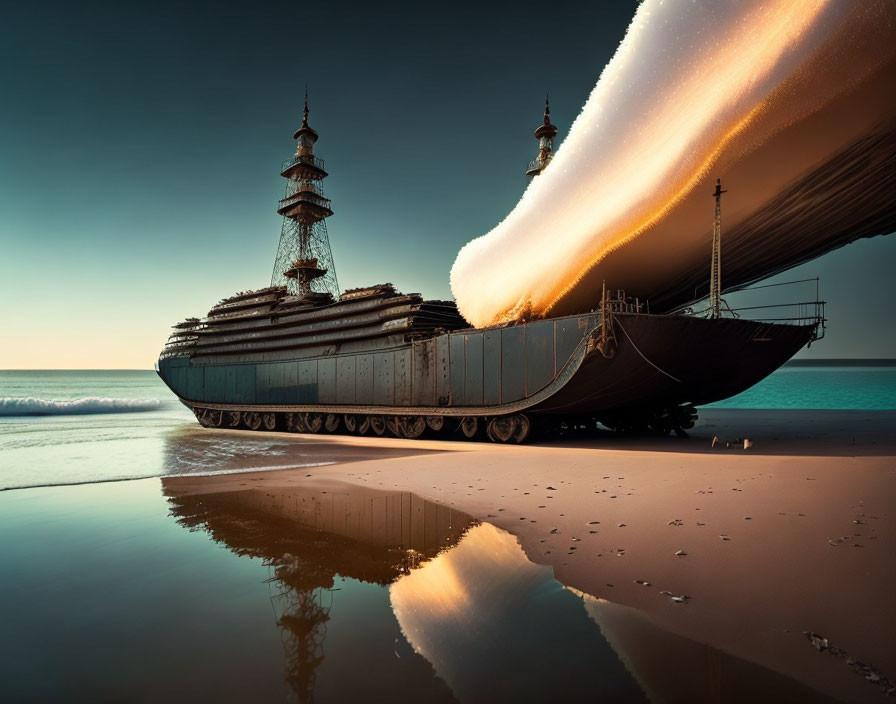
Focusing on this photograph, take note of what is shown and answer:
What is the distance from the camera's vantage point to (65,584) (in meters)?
4.83

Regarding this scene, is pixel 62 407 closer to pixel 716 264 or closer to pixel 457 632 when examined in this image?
pixel 716 264

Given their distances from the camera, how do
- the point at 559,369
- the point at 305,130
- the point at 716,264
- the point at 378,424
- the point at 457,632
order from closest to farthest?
the point at 457,632, the point at 716,264, the point at 559,369, the point at 378,424, the point at 305,130

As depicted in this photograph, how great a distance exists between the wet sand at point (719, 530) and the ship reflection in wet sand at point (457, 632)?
0.23 meters

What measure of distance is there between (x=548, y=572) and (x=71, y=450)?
1880 cm

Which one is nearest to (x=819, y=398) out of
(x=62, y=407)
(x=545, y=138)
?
(x=545, y=138)

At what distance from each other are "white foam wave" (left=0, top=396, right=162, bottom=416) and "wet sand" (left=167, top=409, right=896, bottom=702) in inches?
1820

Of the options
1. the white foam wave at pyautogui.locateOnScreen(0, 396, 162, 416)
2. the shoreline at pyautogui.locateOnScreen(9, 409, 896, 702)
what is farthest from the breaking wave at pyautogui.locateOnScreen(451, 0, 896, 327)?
the white foam wave at pyautogui.locateOnScreen(0, 396, 162, 416)

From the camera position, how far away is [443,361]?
760 inches

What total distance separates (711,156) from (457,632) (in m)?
12.8

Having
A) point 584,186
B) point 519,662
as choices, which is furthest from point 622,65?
point 519,662

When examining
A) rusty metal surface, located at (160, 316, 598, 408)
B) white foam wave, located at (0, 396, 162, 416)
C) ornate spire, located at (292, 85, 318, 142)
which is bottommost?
white foam wave, located at (0, 396, 162, 416)

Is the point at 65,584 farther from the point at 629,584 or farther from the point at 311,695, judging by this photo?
the point at 629,584

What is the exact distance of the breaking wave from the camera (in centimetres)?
983

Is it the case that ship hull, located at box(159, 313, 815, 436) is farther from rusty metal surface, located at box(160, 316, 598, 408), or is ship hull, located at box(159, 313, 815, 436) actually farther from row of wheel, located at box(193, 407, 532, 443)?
row of wheel, located at box(193, 407, 532, 443)
